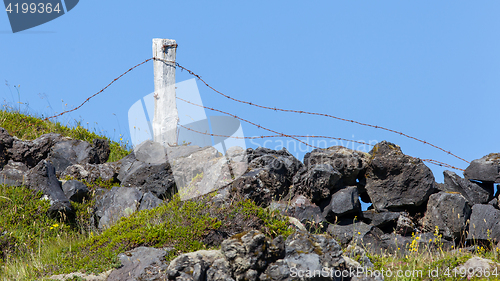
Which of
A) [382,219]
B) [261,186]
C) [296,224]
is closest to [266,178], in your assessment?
[261,186]

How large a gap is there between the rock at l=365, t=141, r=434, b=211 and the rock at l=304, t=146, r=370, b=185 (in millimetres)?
337

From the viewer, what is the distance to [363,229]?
25.7 feet

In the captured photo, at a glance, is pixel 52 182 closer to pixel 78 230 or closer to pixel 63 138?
pixel 78 230

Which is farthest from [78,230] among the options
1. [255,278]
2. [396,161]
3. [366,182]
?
[396,161]

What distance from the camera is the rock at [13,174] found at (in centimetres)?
905

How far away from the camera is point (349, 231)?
7.75 m

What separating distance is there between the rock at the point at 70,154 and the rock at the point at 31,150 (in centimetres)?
17

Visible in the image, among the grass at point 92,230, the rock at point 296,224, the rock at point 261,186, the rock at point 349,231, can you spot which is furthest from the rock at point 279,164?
the rock at point 296,224

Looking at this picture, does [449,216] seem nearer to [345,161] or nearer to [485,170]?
[485,170]

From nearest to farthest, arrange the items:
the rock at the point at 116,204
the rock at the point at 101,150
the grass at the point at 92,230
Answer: the grass at the point at 92,230
the rock at the point at 116,204
the rock at the point at 101,150

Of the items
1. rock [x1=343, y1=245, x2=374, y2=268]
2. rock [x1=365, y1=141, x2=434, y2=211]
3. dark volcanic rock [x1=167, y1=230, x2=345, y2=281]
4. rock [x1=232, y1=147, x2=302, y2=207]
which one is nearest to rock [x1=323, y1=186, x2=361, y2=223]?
rock [x1=365, y1=141, x2=434, y2=211]

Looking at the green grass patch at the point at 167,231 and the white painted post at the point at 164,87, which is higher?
the white painted post at the point at 164,87

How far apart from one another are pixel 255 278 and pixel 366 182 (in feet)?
13.7

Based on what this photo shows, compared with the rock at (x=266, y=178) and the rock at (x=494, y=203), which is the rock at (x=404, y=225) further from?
the rock at (x=266, y=178)
